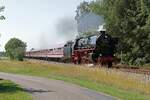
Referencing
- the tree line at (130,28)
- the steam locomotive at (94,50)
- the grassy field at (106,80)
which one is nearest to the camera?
the grassy field at (106,80)

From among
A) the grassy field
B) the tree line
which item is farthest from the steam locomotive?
the tree line

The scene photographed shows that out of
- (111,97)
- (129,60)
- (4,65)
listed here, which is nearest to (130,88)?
(111,97)

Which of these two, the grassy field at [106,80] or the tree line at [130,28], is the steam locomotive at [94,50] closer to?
the grassy field at [106,80]

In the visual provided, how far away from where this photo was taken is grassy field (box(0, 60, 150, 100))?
28562mm

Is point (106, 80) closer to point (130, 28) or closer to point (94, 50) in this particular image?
point (94, 50)

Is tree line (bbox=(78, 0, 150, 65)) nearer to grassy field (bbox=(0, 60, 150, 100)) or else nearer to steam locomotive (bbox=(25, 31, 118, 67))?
steam locomotive (bbox=(25, 31, 118, 67))

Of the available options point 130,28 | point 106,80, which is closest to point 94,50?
point 106,80

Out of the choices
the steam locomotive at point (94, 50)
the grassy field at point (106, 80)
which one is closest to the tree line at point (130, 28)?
the steam locomotive at point (94, 50)

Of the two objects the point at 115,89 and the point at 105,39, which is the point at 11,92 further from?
the point at 105,39

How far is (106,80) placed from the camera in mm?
35406

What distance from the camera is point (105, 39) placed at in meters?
46.4

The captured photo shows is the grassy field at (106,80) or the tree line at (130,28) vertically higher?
the tree line at (130,28)

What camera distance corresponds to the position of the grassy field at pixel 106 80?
28562 millimetres

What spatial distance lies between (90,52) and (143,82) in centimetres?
1484
